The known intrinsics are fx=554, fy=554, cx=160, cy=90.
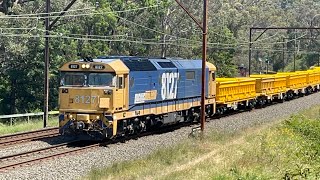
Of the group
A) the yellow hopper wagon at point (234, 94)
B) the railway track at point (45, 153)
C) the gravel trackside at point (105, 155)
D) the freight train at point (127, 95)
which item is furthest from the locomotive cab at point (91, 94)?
the yellow hopper wagon at point (234, 94)

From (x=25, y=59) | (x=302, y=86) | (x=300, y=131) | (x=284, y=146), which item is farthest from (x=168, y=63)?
(x=302, y=86)

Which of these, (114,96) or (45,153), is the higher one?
(114,96)

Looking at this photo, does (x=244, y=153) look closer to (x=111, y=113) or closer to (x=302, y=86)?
(x=111, y=113)

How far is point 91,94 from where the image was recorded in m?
22.7

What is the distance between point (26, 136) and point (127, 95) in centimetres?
506

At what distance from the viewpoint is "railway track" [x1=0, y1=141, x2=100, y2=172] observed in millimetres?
18297

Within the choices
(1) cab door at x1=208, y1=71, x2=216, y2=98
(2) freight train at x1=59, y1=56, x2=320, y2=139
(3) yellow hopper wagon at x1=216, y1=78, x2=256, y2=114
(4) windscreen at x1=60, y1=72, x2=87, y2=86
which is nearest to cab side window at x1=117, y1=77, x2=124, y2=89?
(2) freight train at x1=59, y1=56, x2=320, y2=139

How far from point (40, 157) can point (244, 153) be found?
710cm

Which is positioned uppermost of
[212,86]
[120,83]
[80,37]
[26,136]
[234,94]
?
[80,37]

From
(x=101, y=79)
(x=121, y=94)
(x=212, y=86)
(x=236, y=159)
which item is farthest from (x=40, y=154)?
(x=212, y=86)

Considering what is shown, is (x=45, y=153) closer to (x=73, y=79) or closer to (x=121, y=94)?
(x=73, y=79)

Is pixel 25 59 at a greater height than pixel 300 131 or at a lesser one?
greater

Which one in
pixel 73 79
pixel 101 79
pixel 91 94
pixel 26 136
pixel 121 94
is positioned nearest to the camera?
pixel 91 94

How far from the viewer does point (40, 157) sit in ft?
63.9
